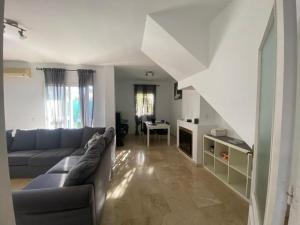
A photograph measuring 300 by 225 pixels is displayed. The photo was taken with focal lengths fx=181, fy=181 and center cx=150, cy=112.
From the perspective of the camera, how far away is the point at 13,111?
15.9ft

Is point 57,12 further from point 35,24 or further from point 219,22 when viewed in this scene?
point 219,22

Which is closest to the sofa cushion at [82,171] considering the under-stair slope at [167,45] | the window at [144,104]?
the under-stair slope at [167,45]

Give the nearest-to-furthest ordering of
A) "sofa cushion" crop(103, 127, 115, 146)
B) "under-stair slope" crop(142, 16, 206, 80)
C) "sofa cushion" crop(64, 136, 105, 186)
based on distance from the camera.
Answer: "sofa cushion" crop(64, 136, 105, 186)
"under-stair slope" crop(142, 16, 206, 80)
"sofa cushion" crop(103, 127, 115, 146)

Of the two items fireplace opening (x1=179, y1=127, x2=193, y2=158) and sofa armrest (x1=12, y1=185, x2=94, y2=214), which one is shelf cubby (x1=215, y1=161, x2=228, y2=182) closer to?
fireplace opening (x1=179, y1=127, x2=193, y2=158)

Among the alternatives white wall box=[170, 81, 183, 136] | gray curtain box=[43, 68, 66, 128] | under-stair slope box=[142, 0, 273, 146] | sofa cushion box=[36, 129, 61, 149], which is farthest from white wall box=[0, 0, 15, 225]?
white wall box=[170, 81, 183, 136]

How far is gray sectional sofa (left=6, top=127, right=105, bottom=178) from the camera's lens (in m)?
3.30

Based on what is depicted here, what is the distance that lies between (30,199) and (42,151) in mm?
2426

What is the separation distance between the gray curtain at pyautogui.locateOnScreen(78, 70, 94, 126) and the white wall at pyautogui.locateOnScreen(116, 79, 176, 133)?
2.97 meters

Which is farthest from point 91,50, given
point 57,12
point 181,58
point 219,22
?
point 219,22

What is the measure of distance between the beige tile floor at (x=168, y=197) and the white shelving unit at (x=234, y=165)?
141 mm

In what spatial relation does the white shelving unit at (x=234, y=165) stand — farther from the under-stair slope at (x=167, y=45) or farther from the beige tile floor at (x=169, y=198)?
the under-stair slope at (x=167, y=45)

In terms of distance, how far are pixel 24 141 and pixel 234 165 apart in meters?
4.17

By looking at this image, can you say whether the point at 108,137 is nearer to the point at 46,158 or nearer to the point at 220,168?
the point at 46,158

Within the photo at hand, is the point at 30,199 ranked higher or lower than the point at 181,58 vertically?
lower
